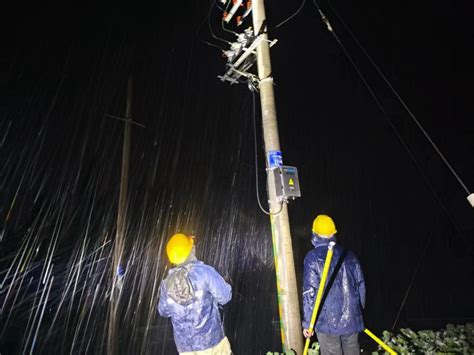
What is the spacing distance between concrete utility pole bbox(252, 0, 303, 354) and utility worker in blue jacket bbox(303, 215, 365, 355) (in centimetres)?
17

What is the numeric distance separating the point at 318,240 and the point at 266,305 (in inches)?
691

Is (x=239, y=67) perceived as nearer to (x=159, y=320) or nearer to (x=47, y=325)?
(x=47, y=325)

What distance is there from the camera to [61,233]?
14.6 metres

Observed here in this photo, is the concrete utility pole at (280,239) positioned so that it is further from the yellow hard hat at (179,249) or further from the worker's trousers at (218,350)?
the yellow hard hat at (179,249)

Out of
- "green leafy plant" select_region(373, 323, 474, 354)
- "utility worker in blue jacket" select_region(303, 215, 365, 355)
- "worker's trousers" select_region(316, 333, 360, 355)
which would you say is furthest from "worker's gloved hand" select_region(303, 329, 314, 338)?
"green leafy plant" select_region(373, 323, 474, 354)

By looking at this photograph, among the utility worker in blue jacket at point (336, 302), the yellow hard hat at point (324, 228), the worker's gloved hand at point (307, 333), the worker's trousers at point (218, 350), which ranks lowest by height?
the worker's trousers at point (218, 350)

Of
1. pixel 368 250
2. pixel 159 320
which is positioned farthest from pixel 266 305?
pixel 368 250

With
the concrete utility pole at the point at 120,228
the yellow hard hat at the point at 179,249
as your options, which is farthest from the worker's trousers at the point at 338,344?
the concrete utility pole at the point at 120,228

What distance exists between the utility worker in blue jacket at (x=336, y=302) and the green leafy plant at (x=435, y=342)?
126 centimetres

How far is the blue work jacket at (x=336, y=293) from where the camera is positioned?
11.2 ft

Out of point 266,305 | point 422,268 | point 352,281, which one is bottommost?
point 266,305

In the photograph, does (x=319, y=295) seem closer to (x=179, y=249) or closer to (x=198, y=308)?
(x=198, y=308)

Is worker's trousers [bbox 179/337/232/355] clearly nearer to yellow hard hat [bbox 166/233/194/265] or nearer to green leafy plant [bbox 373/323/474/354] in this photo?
yellow hard hat [bbox 166/233/194/265]

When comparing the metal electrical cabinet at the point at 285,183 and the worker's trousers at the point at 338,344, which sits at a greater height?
the metal electrical cabinet at the point at 285,183
